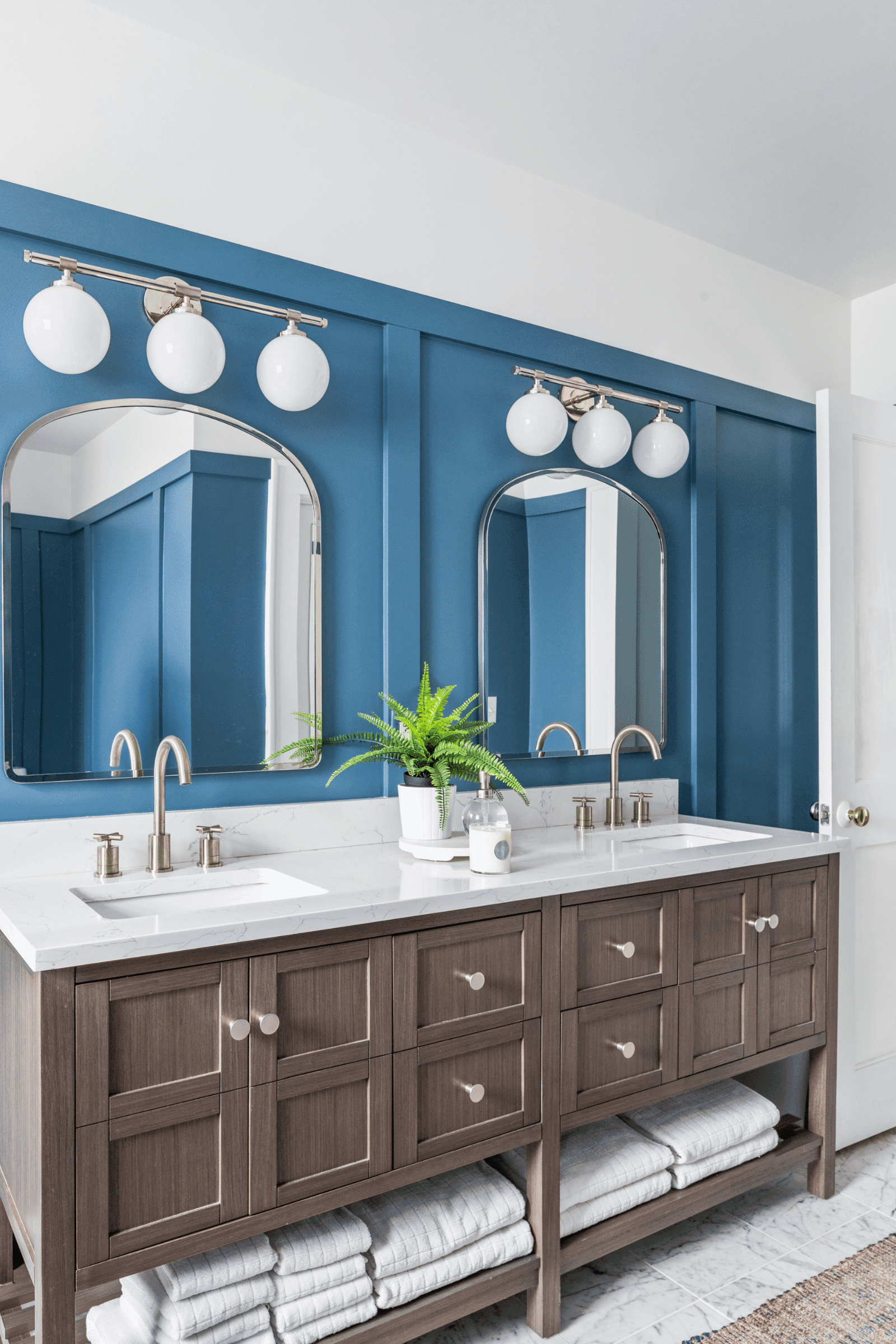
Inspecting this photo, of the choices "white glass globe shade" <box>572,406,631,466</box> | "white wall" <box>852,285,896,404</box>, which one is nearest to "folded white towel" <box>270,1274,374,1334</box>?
"white glass globe shade" <box>572,406,631,466</box>

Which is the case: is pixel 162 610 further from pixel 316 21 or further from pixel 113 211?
pixel 316 21

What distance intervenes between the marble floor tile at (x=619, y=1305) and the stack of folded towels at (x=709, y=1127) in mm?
188

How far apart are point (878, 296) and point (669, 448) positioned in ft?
3.94

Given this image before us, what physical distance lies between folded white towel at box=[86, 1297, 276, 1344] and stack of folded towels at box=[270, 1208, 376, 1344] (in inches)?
1.1

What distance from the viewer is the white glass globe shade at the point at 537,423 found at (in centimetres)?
221

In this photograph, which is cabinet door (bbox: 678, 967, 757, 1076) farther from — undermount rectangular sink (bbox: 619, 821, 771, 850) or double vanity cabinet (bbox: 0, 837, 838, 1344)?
undermount rectangular sink (bbox: 619, 821, 771, 850)

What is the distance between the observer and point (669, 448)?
2457 mm

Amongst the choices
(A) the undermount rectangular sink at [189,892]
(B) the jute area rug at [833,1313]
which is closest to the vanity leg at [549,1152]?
(B) the jute area rug at [833,1313]

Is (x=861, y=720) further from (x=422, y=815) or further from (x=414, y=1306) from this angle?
(x=414, y=1306)

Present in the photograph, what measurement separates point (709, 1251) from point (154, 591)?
1.84 metres

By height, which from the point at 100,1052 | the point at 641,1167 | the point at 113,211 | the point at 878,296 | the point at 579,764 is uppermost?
the point at 878,296

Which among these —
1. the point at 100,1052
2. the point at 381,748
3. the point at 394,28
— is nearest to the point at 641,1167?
the point at 381,748

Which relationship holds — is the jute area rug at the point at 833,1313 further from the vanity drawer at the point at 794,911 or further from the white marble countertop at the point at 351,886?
the white marble countertop at the point at 351,886

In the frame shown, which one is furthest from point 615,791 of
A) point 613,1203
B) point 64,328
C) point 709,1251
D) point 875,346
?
point 875,346
